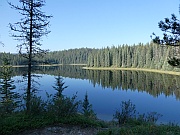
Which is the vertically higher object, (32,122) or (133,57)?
(133,57)

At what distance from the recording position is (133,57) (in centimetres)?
11112

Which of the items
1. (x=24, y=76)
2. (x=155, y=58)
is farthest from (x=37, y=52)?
(x=155, y=58)

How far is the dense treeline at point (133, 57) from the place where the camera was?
93375 millimetres

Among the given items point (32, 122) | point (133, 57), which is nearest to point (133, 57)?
point (133, 57)

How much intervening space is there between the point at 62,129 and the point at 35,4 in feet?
31.0

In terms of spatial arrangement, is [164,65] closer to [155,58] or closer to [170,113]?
[155,58]

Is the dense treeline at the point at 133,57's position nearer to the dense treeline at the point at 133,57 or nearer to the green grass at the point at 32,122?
the dense treeline at the point at 133,57

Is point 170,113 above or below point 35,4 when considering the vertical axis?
below

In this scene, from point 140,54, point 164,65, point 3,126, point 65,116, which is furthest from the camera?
point 140,54

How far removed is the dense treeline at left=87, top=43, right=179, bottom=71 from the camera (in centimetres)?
9338

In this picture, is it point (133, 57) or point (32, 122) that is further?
point (133, 57)

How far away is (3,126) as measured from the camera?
675 cm

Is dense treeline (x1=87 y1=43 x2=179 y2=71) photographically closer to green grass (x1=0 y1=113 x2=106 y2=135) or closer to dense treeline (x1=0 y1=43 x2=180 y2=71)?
dense treeline (x1=0 y1=43 x2=180 y2=71)

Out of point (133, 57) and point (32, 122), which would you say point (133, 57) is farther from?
point (32, 122)
